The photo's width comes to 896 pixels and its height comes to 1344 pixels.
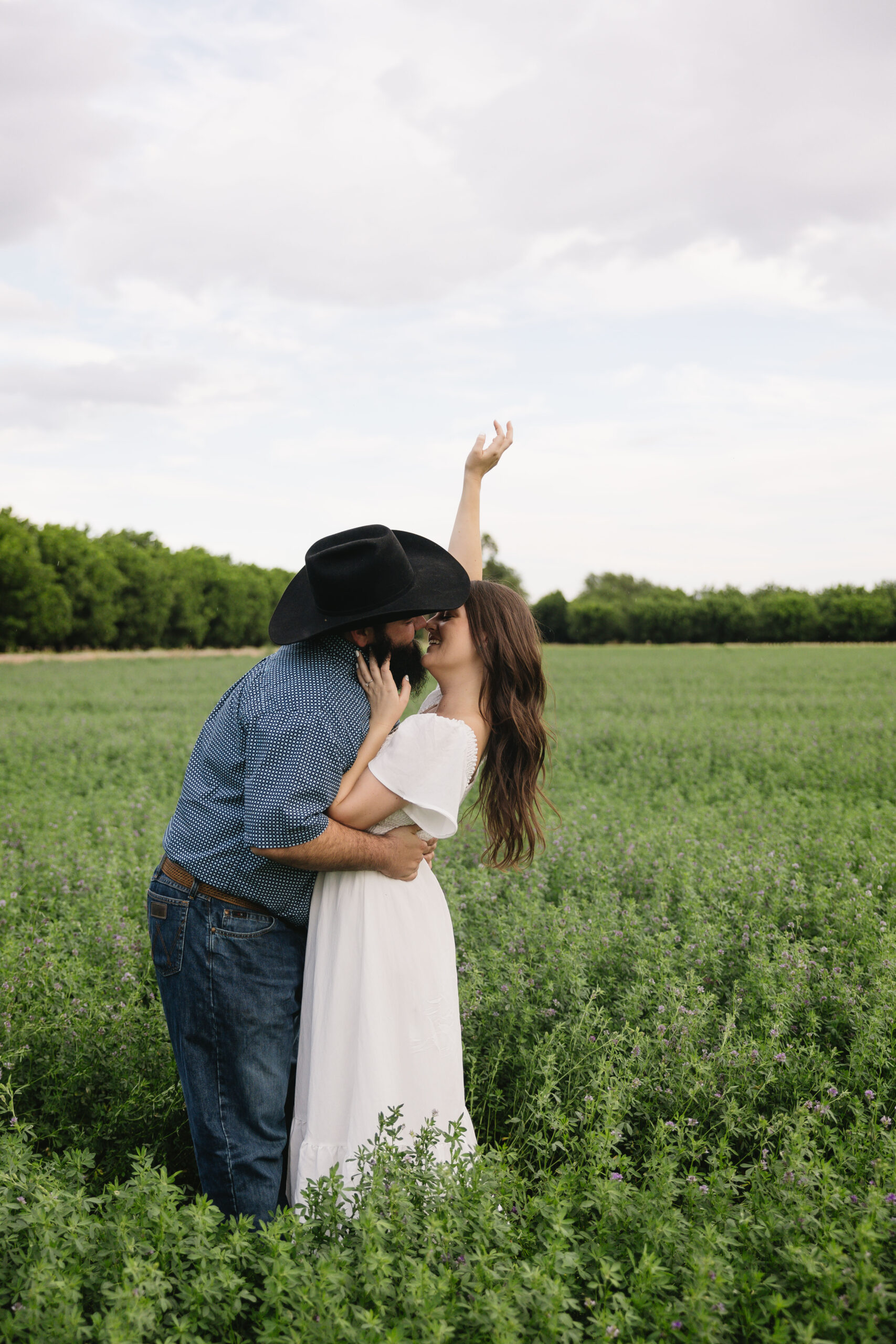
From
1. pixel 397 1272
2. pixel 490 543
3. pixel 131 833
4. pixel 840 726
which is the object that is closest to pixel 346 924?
pixel 397 1272

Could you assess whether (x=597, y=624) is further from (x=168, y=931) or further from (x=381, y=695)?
(x=168, y=931)

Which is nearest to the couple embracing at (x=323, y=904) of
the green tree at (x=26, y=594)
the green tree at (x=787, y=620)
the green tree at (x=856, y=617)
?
the green tree at (x=26, y=594)

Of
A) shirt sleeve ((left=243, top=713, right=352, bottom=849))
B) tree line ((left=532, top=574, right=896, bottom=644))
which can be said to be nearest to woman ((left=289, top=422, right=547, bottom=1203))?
shirt sleeve ((left=243, top=713, right=352, bottom=849))

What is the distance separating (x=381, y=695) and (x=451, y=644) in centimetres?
36

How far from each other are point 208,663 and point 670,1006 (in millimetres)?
40939

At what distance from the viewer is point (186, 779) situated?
9.25 ft

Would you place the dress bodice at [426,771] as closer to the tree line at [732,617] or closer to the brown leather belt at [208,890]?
the brown leather belt at [208,890]

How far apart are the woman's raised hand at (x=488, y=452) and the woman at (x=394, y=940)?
3.05 ft

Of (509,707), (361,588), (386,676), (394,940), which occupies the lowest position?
(394,940)

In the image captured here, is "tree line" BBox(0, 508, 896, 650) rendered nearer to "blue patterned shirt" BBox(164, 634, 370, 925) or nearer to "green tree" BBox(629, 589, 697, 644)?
"green tree" BBox(629, 589, 697, 644)

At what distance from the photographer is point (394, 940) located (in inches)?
105

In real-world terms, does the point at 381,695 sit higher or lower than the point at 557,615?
lower

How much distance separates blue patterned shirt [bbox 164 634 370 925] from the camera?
2426 millimetres

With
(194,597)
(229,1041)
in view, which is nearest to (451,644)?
(229,1041)
